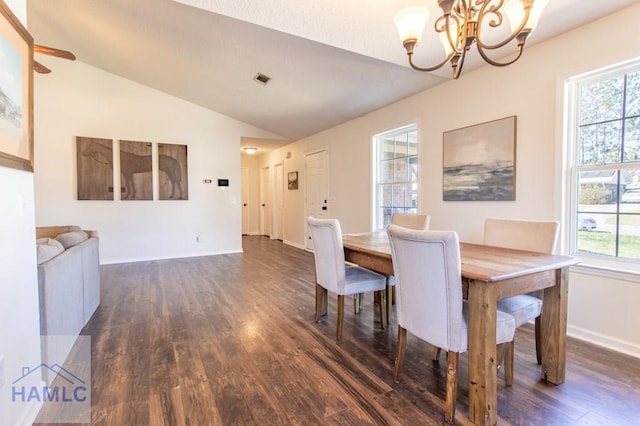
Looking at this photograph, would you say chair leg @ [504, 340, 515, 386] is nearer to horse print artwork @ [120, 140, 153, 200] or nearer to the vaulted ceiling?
the vaulted ceiling

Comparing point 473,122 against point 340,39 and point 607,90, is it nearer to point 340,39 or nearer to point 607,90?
point 607,90

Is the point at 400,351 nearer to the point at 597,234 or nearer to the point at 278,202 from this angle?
the point at 597,234

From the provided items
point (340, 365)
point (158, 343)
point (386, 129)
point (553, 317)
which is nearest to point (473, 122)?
point (386, 129)

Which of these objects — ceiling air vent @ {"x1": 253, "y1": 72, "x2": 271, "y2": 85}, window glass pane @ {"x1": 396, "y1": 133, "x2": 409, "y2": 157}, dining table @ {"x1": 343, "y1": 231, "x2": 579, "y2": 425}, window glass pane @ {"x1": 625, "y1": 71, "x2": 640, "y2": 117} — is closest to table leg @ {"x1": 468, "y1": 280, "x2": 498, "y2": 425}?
dining table @ {"x1": 343, "y1": 231, "x2": 579, "y2": 425}

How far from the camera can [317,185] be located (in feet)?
19.4

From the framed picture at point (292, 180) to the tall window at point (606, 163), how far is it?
5.02 m

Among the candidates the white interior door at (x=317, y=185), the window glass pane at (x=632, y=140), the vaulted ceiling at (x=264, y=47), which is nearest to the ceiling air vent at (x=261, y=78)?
the vaulted ceiling at (x=264, y=47)

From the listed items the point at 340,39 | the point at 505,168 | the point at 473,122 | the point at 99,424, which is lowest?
the point at 99,424

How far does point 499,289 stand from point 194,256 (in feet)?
17.6

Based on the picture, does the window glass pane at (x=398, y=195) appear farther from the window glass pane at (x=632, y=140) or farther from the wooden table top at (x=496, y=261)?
the window glass pane at (x=632, y=140)

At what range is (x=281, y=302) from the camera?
3.18 metres

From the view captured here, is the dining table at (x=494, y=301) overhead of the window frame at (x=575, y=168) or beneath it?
beneath

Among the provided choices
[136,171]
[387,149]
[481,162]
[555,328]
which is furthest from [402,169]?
[136,171]

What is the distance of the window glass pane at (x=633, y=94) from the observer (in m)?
2.12
